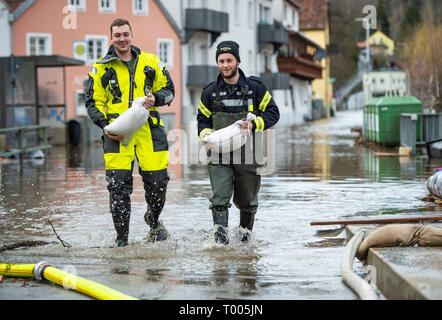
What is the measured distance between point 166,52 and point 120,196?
3699 centimetres

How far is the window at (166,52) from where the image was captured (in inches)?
1693

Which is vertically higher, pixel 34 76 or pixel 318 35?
pixel 318 35

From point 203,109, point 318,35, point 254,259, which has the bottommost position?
point 254,259

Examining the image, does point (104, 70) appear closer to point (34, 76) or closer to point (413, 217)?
point (413, 217)

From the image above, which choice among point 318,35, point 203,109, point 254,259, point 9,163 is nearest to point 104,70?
point 203,109

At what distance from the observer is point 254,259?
6.59m

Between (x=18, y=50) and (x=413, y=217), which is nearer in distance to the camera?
(x=413, y=217)

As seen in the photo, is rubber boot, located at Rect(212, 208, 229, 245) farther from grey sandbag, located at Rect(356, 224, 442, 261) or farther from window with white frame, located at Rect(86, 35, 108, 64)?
window with white frame, located at Rect(86, 35, 108, 64)

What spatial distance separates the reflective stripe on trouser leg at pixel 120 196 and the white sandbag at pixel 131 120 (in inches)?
15.4

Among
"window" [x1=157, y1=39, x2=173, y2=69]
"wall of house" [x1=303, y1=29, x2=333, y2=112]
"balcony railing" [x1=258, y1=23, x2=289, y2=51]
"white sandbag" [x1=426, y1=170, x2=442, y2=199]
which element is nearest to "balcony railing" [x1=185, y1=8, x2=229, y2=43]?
"window" [x1=157, y1=39, x2=173, y2=69]

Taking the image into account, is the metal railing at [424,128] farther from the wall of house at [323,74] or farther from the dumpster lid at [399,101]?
the wall of house at [323,74]

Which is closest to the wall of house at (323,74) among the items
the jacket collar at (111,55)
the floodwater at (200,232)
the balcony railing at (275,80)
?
Answer: the balcony railing at (275,80)
